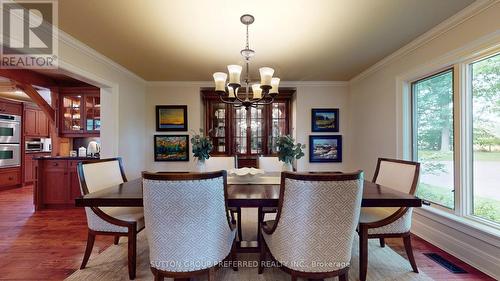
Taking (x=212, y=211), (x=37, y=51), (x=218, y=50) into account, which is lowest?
(x=212, y=211)

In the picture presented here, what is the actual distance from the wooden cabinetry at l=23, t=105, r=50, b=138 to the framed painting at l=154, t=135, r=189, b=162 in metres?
4.15

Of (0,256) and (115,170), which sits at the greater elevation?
(115,170)

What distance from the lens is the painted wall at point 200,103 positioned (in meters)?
4.29

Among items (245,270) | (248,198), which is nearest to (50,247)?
(245,270)

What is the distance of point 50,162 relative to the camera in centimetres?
364

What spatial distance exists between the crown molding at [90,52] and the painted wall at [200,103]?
2.07 feet

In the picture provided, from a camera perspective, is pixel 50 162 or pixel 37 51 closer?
pixel 37 51

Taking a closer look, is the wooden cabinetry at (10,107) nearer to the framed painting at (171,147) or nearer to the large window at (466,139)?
the framed painting at (171,147)

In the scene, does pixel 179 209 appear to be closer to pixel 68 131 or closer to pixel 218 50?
pixel 218 50

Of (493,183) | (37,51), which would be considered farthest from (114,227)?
(493,183)

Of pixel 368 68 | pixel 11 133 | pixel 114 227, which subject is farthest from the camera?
pixel 11 133

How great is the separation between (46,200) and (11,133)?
10.1 ft

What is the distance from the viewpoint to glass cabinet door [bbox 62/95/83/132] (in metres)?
4.23

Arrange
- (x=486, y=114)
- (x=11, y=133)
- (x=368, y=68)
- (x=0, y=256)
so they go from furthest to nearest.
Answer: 1. (x=11, y=133)
2. (x=368, y=68)
3. (x=0, y=256)
4. (x=486, y=114)
